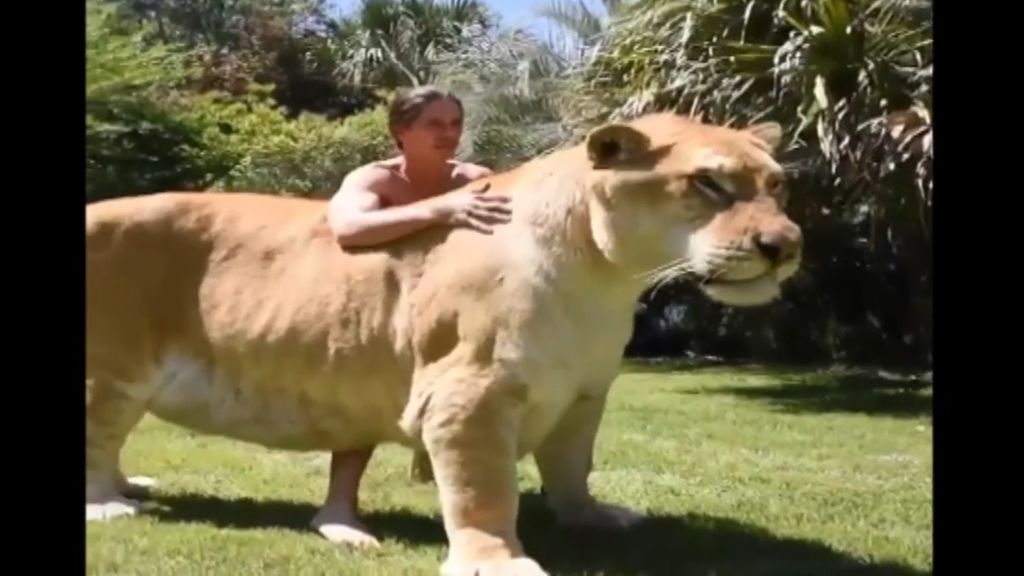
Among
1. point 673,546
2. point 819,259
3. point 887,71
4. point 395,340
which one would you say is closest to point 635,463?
point 673,546

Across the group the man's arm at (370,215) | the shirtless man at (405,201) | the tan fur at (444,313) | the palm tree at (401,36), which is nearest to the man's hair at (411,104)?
the shirtless man at (405,201)

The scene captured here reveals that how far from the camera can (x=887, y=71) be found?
19.5 ft

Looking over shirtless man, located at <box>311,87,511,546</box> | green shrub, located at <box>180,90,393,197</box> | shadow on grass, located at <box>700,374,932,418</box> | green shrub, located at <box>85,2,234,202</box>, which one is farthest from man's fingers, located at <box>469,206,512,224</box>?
green shrub, located at <box>180,90,393,197</box>

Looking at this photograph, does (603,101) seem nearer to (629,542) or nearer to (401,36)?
(401,36)

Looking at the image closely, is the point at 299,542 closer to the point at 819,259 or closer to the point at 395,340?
the point at 395,340

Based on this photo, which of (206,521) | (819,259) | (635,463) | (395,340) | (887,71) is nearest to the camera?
(395,340)

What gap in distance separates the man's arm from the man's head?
0.33 feet

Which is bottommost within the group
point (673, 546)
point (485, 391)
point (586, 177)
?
point (673, 546)

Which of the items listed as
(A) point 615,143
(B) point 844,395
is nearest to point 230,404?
(A) point 615,143

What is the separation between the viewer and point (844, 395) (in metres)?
5.84

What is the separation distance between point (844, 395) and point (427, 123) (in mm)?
3493

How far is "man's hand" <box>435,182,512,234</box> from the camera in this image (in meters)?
2.47

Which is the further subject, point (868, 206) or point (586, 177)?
point (868, 206)

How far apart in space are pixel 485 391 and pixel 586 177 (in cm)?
40
